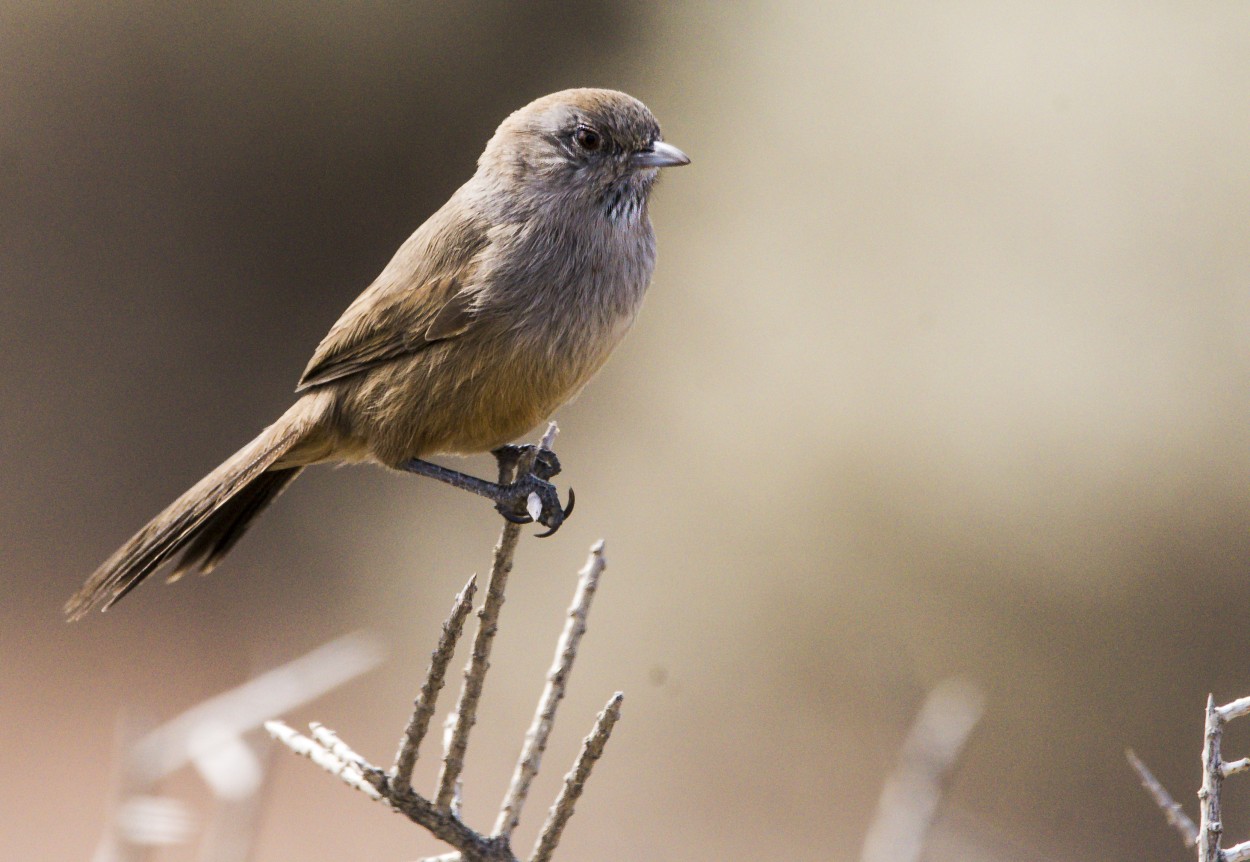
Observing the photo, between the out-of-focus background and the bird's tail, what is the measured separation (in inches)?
147

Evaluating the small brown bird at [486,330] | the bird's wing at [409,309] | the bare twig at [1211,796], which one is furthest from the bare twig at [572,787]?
the bird's wing at [409,309]

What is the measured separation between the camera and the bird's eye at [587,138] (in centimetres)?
379

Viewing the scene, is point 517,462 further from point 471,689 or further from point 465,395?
point 471,689

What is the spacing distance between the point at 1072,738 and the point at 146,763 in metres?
6.89

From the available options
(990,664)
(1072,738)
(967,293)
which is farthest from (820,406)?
(1072,738)

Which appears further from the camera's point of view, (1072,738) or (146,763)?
(1072,738)

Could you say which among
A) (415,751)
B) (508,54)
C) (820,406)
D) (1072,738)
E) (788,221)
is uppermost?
(508,54)

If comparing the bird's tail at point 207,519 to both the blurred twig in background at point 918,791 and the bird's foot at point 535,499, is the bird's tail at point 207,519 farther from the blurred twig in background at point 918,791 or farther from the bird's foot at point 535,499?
the blurred twig in background at point 918,791

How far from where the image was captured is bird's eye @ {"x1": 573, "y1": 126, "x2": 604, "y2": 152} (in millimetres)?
3795

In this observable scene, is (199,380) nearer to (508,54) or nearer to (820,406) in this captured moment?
(508,54)

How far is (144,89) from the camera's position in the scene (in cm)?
973

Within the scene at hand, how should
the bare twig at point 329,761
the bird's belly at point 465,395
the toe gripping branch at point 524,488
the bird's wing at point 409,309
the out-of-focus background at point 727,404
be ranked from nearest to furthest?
1. the bare twig at point 329,761
2. the toe gripping branch at point 524,488
3. the bird's belly at point 465,395
4. the bird's wing at point 409,309
5. the out-of-focus background at point 727,404

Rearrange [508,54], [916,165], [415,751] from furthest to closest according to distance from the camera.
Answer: [508,54] < [916,165] < [415,751]

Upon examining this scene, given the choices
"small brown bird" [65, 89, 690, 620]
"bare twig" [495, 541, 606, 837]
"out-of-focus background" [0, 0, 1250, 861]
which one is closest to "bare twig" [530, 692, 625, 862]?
"bare twig" [495, 541, 606, 837]
